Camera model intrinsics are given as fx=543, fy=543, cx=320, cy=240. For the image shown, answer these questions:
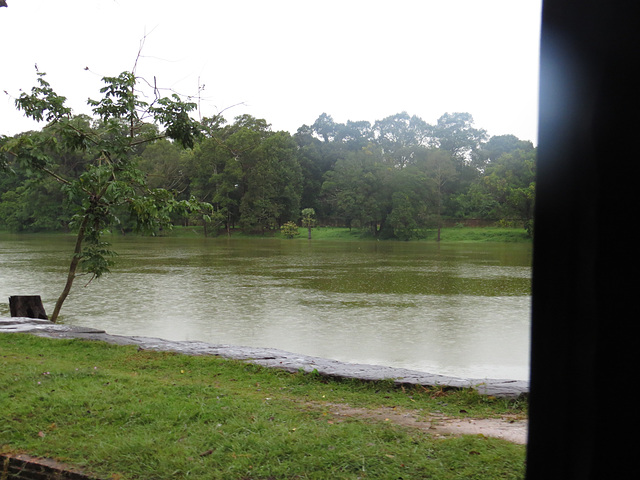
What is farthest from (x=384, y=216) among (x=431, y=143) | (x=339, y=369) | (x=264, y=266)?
(x=339, y=369)

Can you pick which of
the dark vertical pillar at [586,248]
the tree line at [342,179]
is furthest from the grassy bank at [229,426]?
the tree line at [342,179]

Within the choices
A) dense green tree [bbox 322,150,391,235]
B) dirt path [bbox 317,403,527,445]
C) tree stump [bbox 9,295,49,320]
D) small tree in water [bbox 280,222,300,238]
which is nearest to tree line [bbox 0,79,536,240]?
dense green tree [bbox 322,150,391,235]

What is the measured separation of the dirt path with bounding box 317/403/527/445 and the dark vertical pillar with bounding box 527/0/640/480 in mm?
2526

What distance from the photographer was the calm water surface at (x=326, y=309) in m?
7.41

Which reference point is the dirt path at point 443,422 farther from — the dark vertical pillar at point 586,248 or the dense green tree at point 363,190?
the dense green tree at point 363,190

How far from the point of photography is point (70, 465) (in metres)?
2.75

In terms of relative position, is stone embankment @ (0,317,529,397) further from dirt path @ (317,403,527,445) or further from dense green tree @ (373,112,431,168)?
dense green tree @ (373,112,431,168)

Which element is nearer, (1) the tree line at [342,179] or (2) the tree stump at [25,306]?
Result: (2) the tree stump at [25,306]

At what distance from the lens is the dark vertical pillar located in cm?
86

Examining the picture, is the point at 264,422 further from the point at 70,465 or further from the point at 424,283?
the point at 424,283

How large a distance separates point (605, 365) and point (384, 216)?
157 feet

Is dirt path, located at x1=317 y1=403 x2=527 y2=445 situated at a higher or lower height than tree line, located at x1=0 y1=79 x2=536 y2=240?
lower

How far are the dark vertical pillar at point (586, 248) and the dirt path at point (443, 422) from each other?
2.53 metres

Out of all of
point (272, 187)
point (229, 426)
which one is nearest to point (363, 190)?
point (272, 187)
